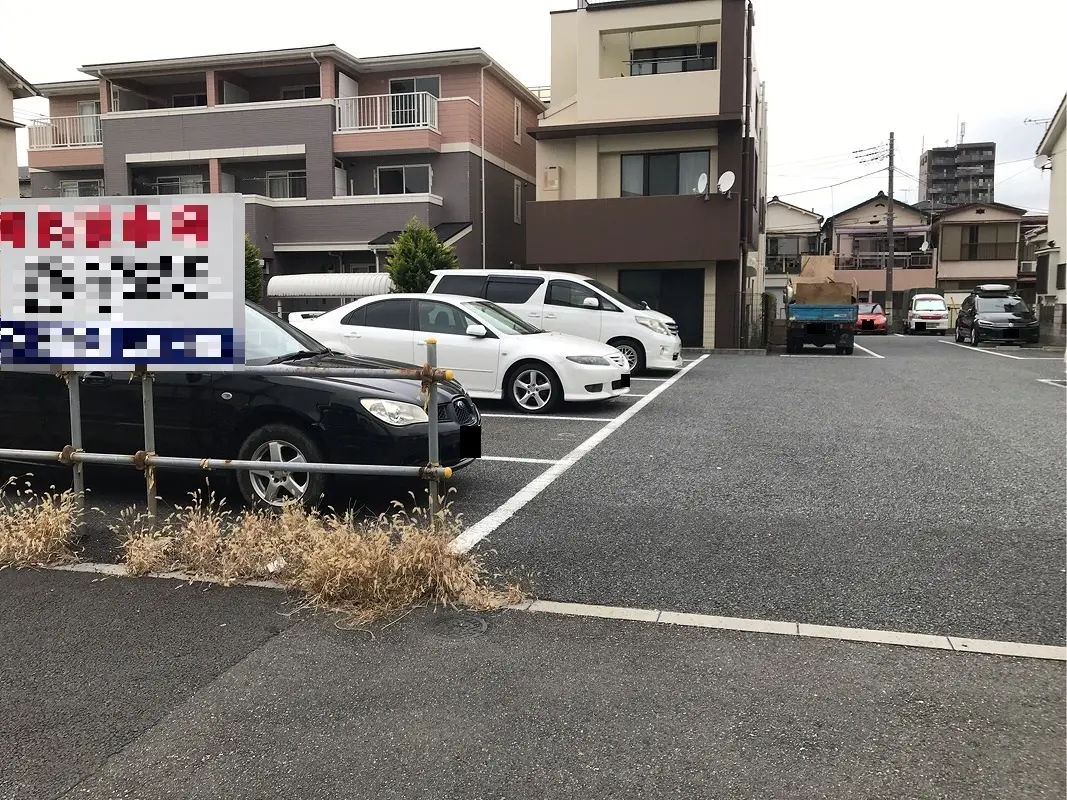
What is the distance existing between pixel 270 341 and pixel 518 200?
22251 millimetres

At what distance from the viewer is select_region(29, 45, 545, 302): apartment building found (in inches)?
918

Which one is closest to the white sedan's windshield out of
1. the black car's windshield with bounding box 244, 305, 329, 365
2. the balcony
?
the black car's windshield with bounding box 244, 305, 329, 365

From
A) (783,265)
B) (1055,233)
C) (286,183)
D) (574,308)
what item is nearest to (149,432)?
(574,308)

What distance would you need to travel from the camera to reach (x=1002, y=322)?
951 inches

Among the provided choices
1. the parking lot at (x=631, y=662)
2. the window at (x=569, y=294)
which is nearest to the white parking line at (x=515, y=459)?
the parking lot at (x=631, y=662)

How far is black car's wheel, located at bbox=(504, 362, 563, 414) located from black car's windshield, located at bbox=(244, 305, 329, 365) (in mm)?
3665

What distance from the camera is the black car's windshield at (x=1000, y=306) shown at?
24719mm

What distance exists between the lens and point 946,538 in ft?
16.8

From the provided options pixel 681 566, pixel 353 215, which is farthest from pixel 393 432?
pixel 353 215

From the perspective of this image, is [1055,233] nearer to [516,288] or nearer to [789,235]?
[516,288]

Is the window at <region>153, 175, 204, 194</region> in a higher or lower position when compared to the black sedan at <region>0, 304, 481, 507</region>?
higher

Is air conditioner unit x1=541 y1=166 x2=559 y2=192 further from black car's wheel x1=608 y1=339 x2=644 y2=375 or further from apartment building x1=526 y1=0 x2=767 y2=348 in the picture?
black car's wheel x1=608 y1=339 x2=644 y2=375

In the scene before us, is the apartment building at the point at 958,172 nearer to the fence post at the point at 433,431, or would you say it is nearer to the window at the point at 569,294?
the window at the point at 569,294

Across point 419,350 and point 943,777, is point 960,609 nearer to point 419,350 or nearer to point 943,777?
point 943,777
